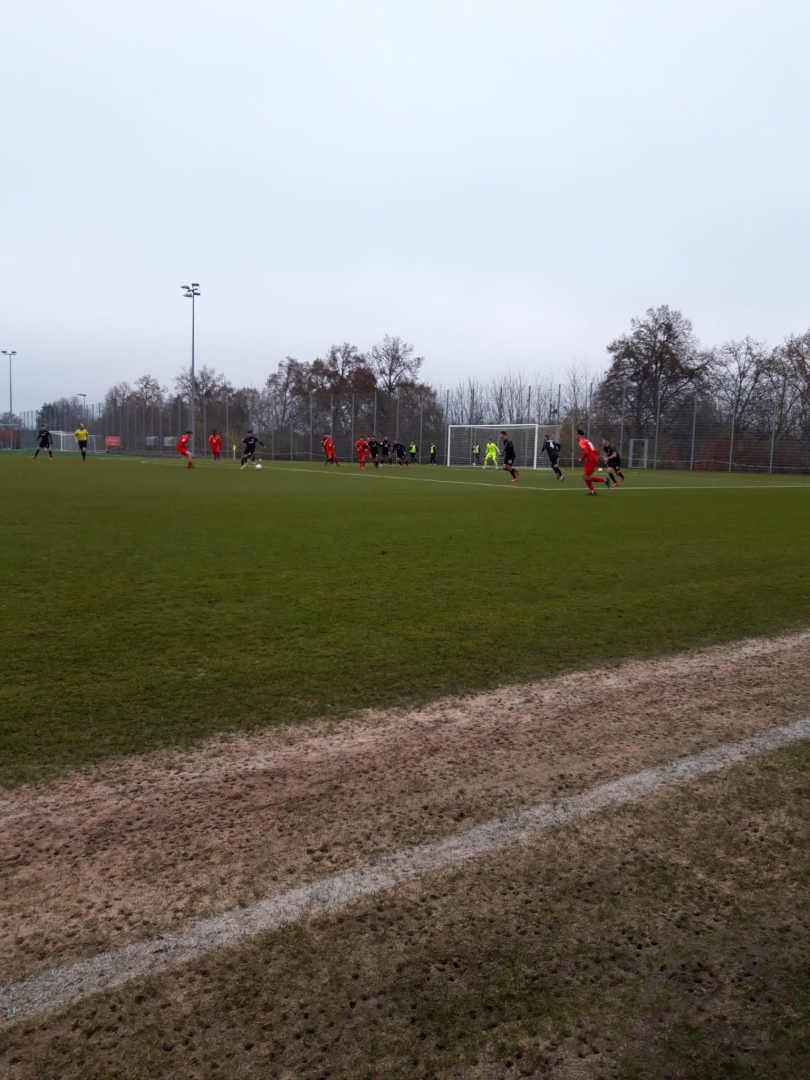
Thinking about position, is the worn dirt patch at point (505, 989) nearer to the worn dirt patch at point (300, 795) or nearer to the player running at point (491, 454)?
the worn dirt patch at point (300, 795)

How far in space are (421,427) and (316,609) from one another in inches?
2159

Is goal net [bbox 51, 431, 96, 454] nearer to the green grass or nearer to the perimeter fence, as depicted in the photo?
the perimeter fence

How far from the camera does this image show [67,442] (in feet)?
291

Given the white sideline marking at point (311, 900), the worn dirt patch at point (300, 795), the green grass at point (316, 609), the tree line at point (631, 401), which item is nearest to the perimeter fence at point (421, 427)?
the tree line at point (631, 401)

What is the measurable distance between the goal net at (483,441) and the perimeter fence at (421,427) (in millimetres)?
1260

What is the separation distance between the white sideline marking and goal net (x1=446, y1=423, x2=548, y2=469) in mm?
48778

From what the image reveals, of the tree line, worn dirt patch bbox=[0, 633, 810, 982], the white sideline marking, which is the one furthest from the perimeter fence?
the white sideline marking

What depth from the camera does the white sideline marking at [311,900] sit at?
2.20m

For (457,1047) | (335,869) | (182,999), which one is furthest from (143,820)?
(457,1047)

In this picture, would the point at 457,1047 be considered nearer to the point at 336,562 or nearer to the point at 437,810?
→ the point at 437,810

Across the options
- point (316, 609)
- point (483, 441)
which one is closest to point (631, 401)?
point (483, 441)

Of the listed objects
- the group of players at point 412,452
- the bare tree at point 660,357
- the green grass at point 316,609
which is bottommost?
the green grass at point 316,609

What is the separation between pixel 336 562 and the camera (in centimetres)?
944

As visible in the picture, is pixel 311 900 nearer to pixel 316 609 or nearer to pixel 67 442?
pixel 316 609
